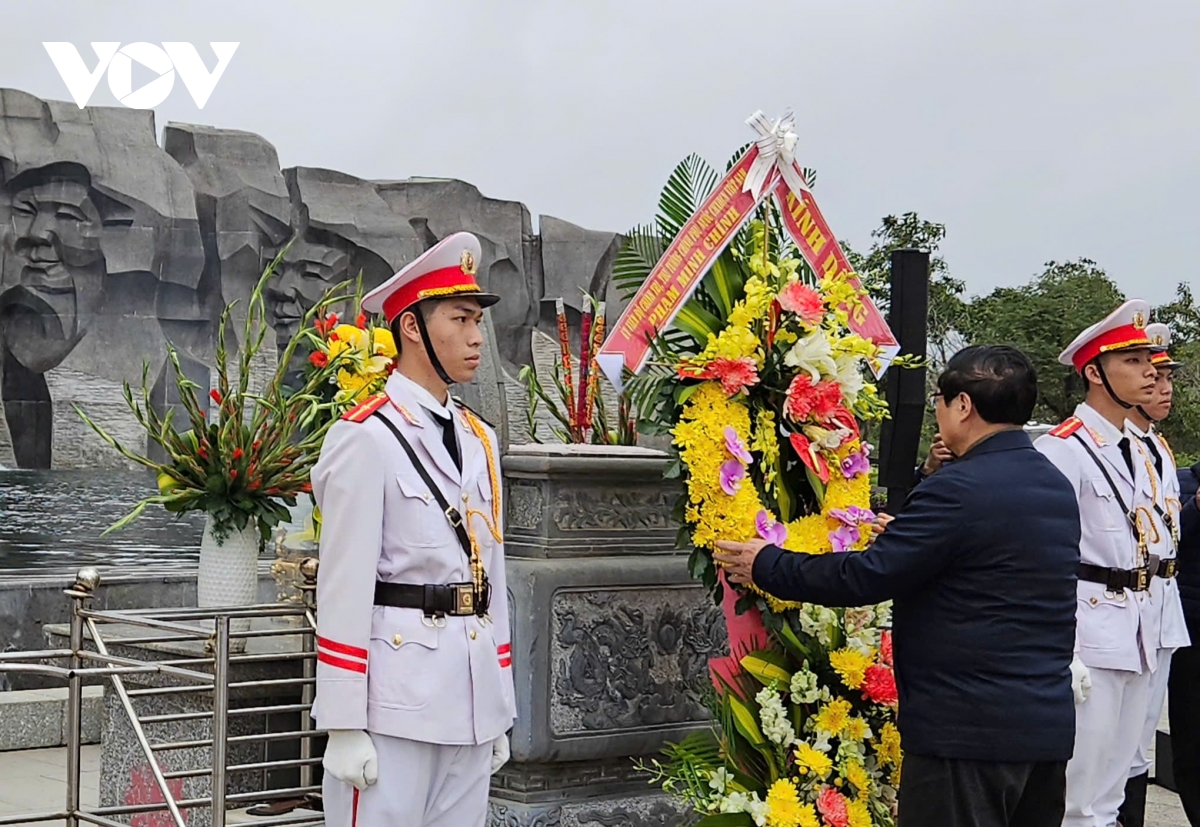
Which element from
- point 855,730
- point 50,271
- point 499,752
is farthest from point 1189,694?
point 50,271

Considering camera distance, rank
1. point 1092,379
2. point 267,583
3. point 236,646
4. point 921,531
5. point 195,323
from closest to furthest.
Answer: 1. point 921,531
2. point 1092,379
3. point 236,646
4. point 267,583
5. point 195,323

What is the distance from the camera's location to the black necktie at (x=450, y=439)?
2889 millimetres

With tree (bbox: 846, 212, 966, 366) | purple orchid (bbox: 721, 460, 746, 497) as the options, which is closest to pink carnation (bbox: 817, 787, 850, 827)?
purple orchid (bbox: 721, 460, 746, 497)

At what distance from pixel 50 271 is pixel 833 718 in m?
25.5

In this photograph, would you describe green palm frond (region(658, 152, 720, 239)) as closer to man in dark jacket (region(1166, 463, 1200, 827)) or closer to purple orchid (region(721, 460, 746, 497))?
purple orchid (region(721, 460, 746, 497))

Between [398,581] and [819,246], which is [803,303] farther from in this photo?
[398,581]

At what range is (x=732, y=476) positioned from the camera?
125 inches

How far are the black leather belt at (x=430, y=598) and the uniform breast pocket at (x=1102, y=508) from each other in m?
1.97

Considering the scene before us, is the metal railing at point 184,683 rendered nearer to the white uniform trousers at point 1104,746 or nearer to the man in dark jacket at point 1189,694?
the white uniform trousers at point 1104,746

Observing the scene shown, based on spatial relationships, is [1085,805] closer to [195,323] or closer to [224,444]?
[224,444]

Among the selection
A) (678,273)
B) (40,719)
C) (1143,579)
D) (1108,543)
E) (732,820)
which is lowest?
(40,719)

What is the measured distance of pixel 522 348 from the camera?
31422mm

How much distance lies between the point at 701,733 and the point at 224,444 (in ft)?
6.42

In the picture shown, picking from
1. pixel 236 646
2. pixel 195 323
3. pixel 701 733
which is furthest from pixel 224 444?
pixel 195 323
